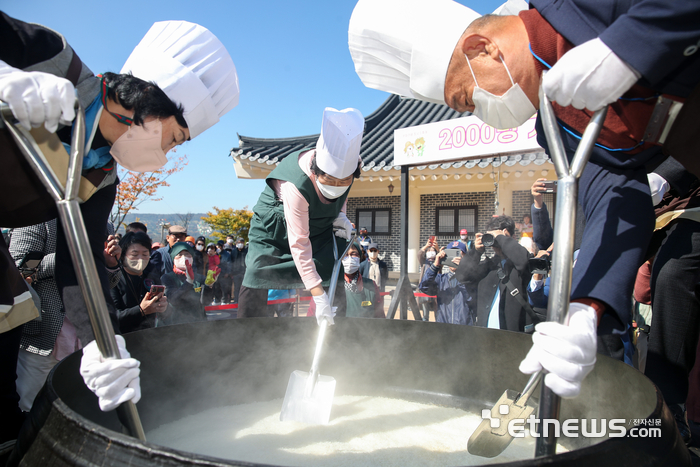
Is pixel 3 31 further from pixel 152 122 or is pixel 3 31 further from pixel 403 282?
pixel 403 282

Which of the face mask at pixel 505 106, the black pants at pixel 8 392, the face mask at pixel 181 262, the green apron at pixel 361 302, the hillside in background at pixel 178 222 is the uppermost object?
the face mask at pixel 505 106

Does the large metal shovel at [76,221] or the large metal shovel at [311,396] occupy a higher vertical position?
the large metal shovel at [76,221]

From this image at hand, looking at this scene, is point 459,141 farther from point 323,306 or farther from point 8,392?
point 8,392

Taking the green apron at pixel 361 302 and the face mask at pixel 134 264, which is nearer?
the face mask at pixel 134 264

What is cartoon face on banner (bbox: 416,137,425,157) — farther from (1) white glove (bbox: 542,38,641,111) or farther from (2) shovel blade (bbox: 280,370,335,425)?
(1) white glove (bbox: 542,38,641,111)

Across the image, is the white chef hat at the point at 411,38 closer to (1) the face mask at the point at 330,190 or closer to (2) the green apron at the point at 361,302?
(1) the face mask at the point at 330,190

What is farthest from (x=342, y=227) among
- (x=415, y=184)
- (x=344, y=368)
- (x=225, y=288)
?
(x=415, y=184)

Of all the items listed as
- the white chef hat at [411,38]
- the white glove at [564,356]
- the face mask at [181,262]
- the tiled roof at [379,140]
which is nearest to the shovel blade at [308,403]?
the white glove at [564,356]

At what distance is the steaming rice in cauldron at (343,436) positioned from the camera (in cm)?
129

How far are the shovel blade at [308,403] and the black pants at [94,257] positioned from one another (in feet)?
2.36

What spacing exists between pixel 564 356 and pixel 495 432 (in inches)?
19.8

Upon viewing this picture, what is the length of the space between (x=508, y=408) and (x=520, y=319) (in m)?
1.71

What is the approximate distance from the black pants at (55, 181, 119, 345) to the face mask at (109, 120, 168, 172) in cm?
15

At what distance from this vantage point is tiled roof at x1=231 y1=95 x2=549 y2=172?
7.30 metres
